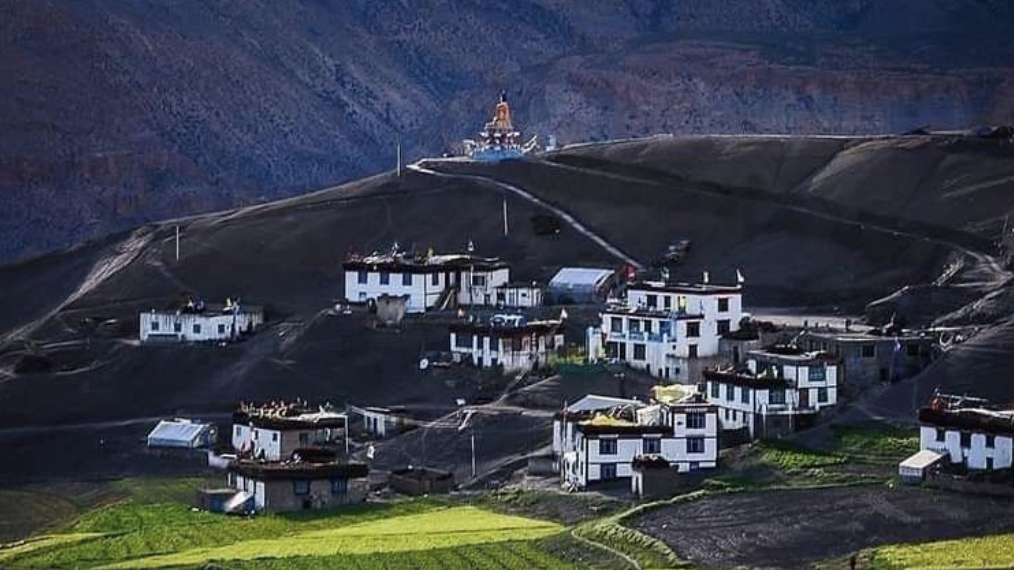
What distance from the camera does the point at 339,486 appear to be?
258ft

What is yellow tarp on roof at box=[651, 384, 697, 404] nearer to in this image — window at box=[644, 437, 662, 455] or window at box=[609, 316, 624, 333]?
window at box=[644, 437, 662, 455]

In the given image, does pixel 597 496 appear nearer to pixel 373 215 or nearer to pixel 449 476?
pixel 449 476

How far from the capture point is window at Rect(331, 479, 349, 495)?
3093 inches

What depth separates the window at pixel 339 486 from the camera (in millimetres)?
78562

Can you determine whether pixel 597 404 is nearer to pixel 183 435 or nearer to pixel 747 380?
pixel 747 380

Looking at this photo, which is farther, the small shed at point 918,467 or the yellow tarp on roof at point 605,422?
the yellow tarp on roof at point 605,422

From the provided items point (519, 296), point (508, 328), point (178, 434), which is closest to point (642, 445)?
point (508, 328)

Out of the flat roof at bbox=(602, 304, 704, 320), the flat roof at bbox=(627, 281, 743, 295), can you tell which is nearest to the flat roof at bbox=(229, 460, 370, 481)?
the flat roof at bbox=(602, 304, 704, 320)


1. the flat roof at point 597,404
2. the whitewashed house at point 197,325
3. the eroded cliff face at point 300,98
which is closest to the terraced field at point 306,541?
the flat roof at point 597,404

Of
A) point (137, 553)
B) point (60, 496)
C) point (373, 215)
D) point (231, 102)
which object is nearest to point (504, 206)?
point (373, 215)

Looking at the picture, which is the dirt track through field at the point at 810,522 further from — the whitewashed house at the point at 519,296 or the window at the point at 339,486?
the whitewashed house at the point at 519,296

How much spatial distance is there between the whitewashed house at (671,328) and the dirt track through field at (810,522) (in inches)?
587

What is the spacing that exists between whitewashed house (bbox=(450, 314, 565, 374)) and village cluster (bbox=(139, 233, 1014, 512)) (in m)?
0.04

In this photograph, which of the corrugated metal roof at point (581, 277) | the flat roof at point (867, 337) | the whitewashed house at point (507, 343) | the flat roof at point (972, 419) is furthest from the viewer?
the corrugated metal roof at point (581, 277)
